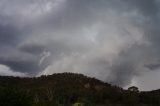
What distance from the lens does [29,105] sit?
103 m

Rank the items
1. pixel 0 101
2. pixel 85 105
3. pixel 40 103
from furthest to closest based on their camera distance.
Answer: pixel 85 105 < pixel 40 103 < pixel 0 101

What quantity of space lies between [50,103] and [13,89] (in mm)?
24119

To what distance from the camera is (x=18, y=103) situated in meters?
99.4

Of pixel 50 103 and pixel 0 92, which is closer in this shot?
pixel 0 92

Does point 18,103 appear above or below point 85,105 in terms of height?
below

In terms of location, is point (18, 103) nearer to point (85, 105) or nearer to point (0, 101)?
point (0, 101)

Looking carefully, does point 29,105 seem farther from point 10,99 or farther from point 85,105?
point 85,105

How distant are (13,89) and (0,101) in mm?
6489

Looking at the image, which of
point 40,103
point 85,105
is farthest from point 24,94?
point 85,105

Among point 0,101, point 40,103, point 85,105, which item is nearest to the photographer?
point 0,101

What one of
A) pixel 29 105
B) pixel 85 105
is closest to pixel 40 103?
pixel 29 105

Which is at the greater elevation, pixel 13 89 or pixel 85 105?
pixel 85 105

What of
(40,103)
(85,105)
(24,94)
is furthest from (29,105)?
(85,105)

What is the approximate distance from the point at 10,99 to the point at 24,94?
14.5ft
